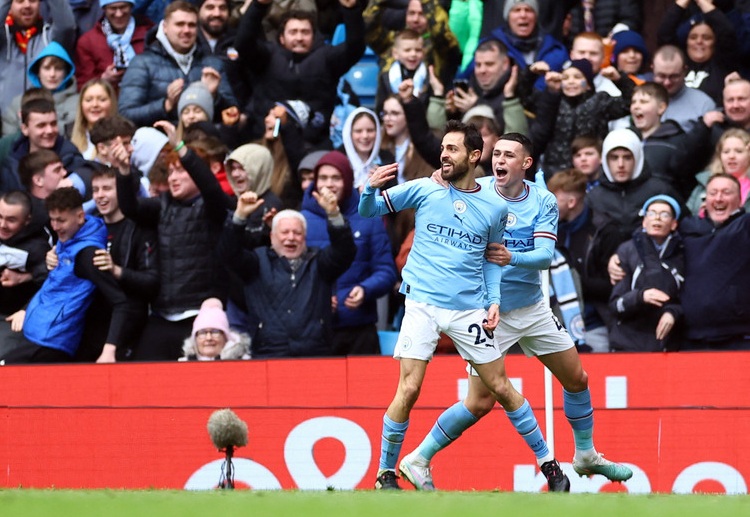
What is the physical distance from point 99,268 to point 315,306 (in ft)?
6.63

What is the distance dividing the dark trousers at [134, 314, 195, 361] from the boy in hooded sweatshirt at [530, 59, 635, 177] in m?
3.85

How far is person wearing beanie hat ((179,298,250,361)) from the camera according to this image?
12984mm

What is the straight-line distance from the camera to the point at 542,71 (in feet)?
48.0

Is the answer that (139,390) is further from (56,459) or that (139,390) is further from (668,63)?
(668,63)

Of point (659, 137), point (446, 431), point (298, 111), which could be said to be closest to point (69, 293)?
point (298, 111)

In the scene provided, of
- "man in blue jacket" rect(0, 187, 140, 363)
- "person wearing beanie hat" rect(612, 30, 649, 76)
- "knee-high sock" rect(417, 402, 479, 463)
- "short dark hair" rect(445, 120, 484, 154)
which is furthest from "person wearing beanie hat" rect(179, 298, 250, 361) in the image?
"person wearing beanie hat" rect(612, 30, 649, 76)

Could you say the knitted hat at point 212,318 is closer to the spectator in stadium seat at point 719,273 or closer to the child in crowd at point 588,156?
the child in crowd at point 588,156

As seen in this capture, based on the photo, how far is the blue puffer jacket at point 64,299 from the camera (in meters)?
13.4

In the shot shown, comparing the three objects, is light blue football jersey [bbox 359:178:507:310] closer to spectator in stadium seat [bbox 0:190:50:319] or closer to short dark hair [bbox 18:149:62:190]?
spectator in stadium seat [bbox 0:190:50:319]

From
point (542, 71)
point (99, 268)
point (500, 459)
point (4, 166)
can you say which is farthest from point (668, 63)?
point (4, 166)

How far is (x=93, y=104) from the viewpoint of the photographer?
48.5 feet

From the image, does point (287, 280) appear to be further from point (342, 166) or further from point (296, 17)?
point (296, 17)

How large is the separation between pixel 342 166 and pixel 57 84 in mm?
4057

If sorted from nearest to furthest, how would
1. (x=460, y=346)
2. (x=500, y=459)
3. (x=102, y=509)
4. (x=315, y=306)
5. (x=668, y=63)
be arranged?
(x=102, y=509) < (x=460, y=346) < (x=500, y=459) < (x=315, y=306) < (x=668, y=63)
